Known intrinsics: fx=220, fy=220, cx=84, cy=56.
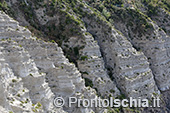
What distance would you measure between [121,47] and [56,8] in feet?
55.0

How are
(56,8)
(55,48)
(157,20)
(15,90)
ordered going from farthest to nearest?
1. (157,20)
2. (56,8)
3. (55,48)
4. (15,90)

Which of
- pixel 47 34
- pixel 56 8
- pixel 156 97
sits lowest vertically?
pixel 156 97

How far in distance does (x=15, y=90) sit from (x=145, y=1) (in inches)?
A: 2366

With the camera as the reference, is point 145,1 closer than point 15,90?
No

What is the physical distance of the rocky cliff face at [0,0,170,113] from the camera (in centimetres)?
2884

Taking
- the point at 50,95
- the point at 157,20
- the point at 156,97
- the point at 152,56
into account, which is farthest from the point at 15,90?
the point at 157,20

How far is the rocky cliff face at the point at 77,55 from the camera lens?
94.6 ft

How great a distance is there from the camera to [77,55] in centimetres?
4375

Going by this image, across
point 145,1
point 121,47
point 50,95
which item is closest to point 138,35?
point 121,47

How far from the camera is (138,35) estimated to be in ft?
188

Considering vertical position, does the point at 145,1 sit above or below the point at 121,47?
above

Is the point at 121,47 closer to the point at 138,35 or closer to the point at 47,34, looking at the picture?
the point at 138,35

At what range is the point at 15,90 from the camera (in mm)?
24953

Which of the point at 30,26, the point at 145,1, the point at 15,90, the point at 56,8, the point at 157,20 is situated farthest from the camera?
the point at 145,1
